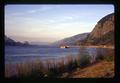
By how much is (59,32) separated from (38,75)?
60cm

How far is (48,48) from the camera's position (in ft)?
11.2

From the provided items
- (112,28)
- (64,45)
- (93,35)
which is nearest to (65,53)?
(64,45)

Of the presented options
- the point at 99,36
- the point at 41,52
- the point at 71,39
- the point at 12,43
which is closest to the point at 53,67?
the point at 41,52

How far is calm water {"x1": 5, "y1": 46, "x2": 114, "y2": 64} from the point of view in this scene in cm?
340

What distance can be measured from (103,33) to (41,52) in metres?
0.83

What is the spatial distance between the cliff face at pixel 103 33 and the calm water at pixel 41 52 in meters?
0.10

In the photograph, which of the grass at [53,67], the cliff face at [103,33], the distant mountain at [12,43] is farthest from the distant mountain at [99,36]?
the distant mountain at [12,43]

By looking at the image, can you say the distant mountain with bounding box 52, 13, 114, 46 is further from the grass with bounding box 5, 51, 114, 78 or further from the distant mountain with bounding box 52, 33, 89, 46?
the grass with bounding box 5, 51, 114, 78

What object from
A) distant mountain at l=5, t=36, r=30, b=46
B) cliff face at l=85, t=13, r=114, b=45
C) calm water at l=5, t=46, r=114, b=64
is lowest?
calm water at l=5, t=46, r=114, b=64

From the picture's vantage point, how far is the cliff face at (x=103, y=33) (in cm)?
340

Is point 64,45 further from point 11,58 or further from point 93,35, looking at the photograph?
point 11,58

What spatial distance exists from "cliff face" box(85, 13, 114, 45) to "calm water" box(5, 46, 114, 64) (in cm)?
10

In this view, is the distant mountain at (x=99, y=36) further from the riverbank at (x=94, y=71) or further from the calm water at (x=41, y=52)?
the riverbank at (x=94, y=71)

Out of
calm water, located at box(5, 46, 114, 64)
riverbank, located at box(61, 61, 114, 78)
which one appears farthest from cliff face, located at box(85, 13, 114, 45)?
riverbank, located at box(61, 61, 114, 78)
